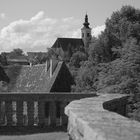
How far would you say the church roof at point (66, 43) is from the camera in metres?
93.3

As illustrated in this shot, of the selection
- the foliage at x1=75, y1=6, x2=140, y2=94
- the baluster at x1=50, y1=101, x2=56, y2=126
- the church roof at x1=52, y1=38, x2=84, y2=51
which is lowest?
the baluster at x1=50, y1=101, x2=56, y2=126

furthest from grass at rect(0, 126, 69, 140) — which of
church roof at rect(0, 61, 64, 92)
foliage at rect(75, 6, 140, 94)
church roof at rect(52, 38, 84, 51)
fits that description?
church roof at rect(52, 38, 84, 51)

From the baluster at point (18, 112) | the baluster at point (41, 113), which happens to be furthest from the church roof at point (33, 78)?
the baluster at point (18, 112)

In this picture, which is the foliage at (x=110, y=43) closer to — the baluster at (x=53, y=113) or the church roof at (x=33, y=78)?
the church roof at (x=33, y=78)

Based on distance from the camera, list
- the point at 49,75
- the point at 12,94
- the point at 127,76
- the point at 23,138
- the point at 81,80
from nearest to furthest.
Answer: the point at 23,138 → the point at 12,94 → the point at 127,76 → the point at 81,80 → the point at 49,75

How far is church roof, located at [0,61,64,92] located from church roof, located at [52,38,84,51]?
193 feet

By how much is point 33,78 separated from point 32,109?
20.4 metres

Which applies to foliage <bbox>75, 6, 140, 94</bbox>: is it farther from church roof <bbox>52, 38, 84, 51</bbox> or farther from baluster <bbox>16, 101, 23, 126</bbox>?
church roof <bbox>52, 38, 84, 51</bbox>

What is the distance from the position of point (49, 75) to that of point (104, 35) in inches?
202

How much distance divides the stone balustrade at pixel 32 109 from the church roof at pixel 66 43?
269 ft

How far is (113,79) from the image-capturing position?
14453 mm

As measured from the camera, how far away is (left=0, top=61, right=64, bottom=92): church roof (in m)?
27.5

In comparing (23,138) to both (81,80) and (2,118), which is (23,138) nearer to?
(2,118)

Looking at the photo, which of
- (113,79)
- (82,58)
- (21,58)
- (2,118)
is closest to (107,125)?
(2,118)
